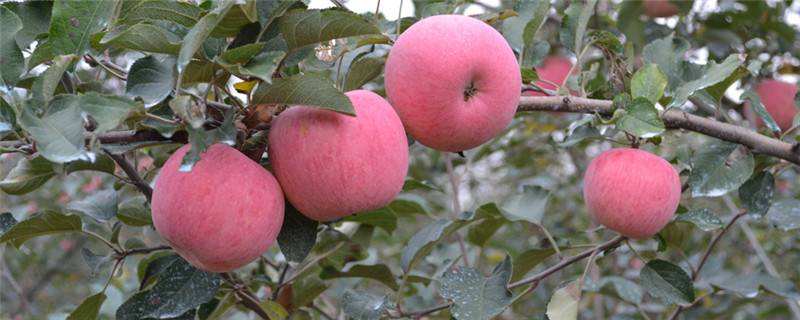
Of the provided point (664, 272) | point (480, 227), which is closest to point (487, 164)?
point (480, 227)

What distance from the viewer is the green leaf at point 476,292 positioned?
3.26 ft

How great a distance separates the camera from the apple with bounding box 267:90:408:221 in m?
0.80

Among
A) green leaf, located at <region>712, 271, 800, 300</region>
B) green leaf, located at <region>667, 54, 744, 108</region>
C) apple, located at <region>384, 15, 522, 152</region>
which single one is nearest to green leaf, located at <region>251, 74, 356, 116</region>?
apple, located at <region>384, 15, 522, 152</region>

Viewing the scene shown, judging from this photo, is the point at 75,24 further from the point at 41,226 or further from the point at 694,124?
the point at 694,124

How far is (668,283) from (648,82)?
1.36ft

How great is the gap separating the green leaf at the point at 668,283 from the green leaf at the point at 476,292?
0.34 metres

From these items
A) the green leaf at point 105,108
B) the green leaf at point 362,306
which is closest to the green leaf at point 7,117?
the green leaf at point 105,108

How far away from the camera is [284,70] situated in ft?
3.38

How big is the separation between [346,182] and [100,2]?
1.41 ft

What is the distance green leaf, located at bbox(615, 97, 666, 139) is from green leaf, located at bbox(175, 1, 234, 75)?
63 centimetres

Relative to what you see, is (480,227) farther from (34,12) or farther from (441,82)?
(34,12)

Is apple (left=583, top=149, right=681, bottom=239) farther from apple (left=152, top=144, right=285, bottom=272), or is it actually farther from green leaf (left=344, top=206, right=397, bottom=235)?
apple (left=152, top=144, right=285, bottom=272)

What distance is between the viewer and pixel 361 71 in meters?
1.04

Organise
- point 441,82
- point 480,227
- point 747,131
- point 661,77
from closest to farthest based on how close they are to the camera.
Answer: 1. point 441,82
2. point 661,77
3. point 747,131
4. point 480,227
